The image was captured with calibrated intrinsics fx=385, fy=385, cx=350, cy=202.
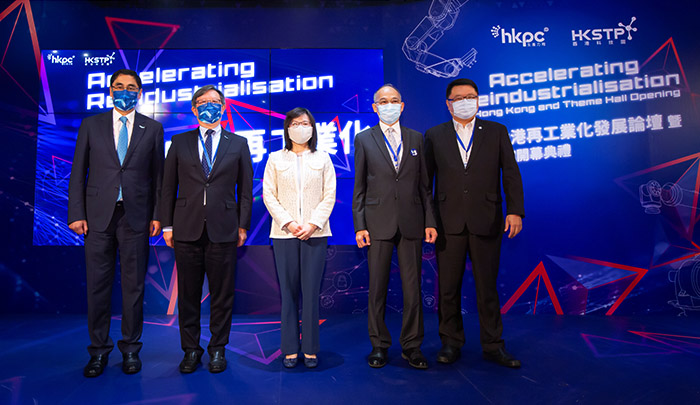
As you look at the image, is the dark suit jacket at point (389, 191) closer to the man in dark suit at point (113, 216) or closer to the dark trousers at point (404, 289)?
the dark trousers at point (404, 289)

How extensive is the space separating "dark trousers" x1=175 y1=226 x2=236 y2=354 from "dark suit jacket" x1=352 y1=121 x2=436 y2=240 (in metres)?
0.91

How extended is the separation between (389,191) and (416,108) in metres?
1.92

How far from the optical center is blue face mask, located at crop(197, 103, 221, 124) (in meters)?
2.58

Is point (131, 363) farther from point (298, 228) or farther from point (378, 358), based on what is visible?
point (378, 358)

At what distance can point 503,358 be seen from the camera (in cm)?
253

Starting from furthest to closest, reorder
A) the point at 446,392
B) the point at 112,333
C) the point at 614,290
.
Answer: the point at 614,290
the point at 112,333
the point at 446,392

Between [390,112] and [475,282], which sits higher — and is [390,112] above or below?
above

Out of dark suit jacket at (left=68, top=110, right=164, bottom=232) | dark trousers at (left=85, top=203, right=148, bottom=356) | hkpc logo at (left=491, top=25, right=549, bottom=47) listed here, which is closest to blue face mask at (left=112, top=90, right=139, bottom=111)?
dark suit jacket at (left=68, top=110, right=164, bottom=232)

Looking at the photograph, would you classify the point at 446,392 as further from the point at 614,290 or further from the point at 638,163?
the point at 638,163

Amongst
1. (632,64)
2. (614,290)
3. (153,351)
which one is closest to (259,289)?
(153,351)

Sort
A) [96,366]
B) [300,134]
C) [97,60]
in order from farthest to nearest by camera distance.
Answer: [97,60]
[300,134]
[96,366]

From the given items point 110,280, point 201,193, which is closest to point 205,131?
point 201,193

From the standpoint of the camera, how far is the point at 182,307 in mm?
2492

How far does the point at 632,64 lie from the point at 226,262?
4.62 meters
